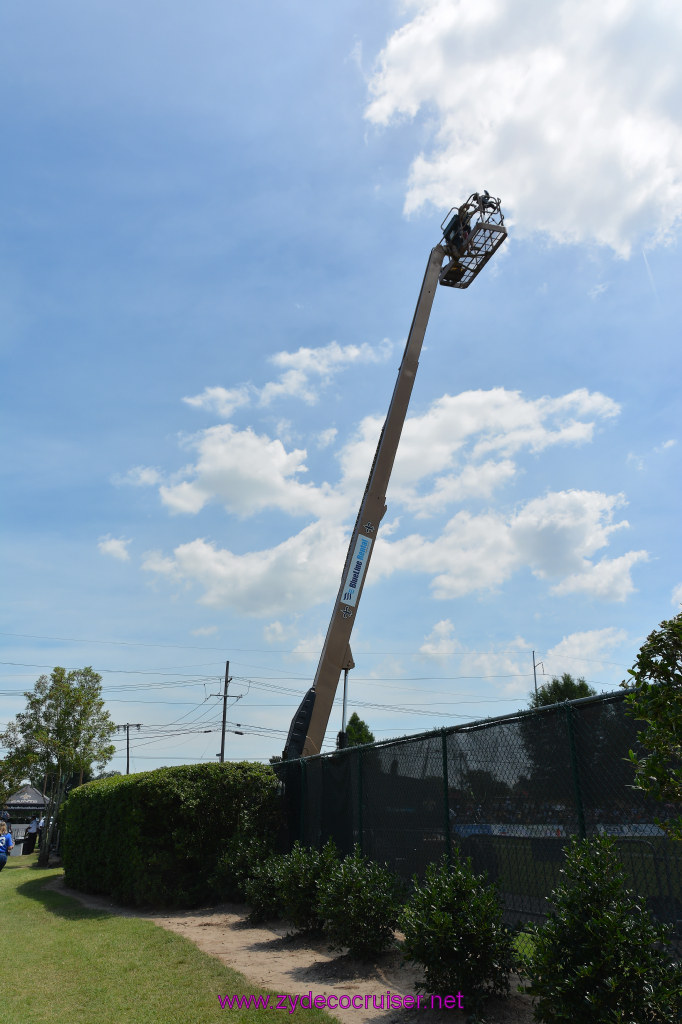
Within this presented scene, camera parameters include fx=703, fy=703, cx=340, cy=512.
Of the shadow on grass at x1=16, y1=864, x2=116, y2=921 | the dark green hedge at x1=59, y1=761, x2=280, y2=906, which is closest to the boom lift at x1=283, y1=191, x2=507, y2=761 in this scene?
the dark green hedge at x1=59, y1=761, x2=280, y2=906

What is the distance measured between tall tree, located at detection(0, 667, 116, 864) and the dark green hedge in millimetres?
12931

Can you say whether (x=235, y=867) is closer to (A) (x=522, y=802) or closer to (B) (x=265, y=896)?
(B) (x=265, y=896)

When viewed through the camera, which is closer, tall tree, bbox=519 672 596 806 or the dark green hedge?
tall tree, bbox=519 672 596 806

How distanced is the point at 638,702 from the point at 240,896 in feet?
29.8

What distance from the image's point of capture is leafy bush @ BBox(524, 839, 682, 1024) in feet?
11.8

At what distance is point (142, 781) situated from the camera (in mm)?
11297

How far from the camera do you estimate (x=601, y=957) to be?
148 inches

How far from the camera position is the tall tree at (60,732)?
23.9m

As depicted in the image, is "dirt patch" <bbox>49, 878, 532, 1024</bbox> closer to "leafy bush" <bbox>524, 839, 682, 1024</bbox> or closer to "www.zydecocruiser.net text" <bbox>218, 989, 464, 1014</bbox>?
"www.zydecocruiser.net text" <bbox>218, 989, 464, 1014</bbox>

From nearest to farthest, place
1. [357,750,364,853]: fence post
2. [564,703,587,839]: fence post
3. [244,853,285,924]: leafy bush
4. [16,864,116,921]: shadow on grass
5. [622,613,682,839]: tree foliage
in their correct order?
1. [622,613,682,839]: tree foliage
2. [564,703,587,839]: fence post
3. [357,750,364,853]: fence post
4. [244,853,285,924]: leafy bush
5. [16,864,116,921]: shadow on grass

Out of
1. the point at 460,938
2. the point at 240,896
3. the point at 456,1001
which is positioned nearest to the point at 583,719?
the point at 460,938

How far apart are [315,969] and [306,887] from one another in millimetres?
1269

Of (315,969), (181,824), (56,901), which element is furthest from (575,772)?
(56,901)

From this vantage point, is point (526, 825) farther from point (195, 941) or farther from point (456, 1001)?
point (195, 941)
